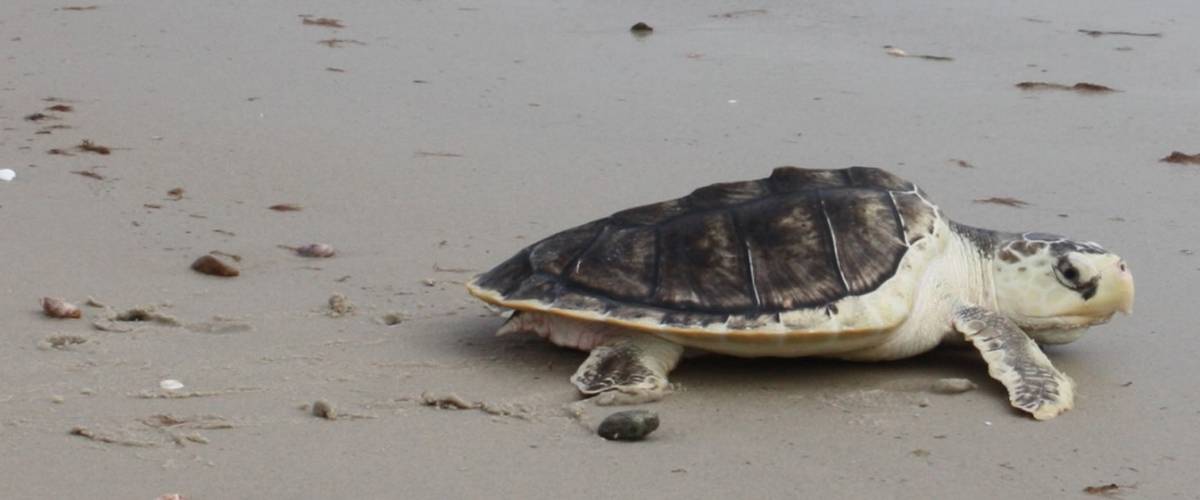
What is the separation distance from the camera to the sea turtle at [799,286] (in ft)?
13.7

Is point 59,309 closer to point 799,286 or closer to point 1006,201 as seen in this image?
point 799,286

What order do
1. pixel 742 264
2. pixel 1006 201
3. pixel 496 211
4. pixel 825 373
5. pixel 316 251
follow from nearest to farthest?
1. pixel 742 264
2. pixel 825 373
3. pixel 316 251
4. pixel 496 211
5. pixel 1006 201

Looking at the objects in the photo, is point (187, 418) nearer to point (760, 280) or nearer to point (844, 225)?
point (760, 280)

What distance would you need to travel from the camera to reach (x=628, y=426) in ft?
12.2

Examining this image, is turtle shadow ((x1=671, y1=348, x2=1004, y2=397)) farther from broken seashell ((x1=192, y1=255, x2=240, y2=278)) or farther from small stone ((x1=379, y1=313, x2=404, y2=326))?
broken seashell ((x1=192, y1=255, x2=240, y2=278))

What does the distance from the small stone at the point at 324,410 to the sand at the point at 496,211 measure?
0.05 m

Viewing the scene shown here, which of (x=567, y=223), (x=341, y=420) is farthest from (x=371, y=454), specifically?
(x=567, y=223)

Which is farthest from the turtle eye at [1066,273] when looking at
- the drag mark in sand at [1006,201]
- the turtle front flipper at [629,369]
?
the drag mark in sand at [1006,201]

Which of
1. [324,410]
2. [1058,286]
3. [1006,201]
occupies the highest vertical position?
[1058,286]

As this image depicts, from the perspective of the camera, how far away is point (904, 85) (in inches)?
287

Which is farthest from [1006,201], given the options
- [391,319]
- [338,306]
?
[338,306]

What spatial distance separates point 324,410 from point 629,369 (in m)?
0.77

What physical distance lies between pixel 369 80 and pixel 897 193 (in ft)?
11.0

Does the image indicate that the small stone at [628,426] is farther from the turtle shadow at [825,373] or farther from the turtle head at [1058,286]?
the turtle head at [1058,286]
